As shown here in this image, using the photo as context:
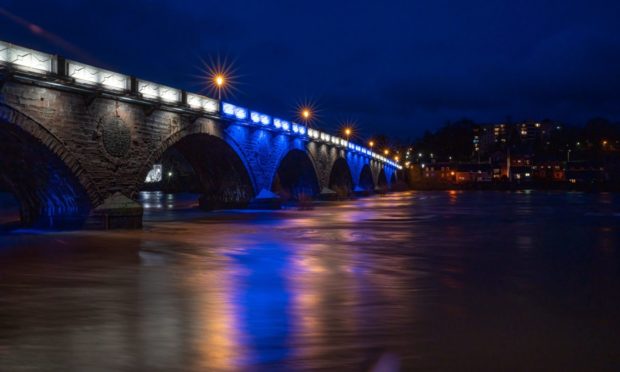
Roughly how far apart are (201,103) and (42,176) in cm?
1404

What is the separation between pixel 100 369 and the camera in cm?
706

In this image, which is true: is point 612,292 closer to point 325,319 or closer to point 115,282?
point 325,319

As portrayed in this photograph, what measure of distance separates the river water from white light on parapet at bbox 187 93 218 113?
1838 centimetres

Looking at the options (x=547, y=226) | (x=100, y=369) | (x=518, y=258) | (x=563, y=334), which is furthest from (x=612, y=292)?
(x=547, y=226)

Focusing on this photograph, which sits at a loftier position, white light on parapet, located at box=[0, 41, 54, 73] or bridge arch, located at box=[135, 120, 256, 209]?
white light on parapet, located at box=[0, 41, 54, 73]

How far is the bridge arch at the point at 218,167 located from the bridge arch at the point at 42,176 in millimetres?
13545

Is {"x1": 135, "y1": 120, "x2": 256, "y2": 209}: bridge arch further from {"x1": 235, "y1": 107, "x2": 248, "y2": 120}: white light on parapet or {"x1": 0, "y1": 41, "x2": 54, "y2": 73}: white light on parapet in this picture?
{"x1": 0, "y1": 41, "x2": 54, "y2": 73}: white light on parapet

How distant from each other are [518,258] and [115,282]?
11.8 m

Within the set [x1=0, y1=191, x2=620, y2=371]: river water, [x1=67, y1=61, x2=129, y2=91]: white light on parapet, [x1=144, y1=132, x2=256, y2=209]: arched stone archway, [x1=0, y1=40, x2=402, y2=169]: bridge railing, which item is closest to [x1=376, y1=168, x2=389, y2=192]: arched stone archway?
[x1=144, y1=132, x2=256, y2=209]: arched stone archway

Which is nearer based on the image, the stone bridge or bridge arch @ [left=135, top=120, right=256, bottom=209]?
the stone bridge

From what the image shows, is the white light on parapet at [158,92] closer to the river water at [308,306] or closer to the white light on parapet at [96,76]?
the white light on parapet at [96,76]

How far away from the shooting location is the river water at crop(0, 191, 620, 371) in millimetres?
7609

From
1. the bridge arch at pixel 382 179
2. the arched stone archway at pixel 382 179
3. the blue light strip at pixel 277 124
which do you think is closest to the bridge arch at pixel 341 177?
the blue light strip at pixel 277 124

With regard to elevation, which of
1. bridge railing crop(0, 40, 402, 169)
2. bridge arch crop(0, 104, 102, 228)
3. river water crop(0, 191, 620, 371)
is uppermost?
bridge railing crop(0, 40, 402, 169)
